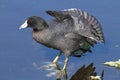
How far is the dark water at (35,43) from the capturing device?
4.80 metres

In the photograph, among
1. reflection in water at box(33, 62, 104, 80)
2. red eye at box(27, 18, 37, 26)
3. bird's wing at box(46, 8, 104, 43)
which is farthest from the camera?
bird's wing at box(46, 8, 104, 43)

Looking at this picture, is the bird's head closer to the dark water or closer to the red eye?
the red eye

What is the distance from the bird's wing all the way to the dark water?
0.18 meters

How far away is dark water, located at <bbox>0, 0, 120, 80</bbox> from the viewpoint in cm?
480

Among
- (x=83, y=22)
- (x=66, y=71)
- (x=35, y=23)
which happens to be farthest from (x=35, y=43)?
(x=66, y=71)

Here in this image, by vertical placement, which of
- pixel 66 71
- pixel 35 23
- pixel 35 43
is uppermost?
pixel 35 23

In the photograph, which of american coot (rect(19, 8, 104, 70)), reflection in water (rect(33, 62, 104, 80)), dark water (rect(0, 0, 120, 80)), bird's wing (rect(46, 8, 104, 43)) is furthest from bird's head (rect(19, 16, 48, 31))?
reflection in water (rect(33, 62, 104, 80))

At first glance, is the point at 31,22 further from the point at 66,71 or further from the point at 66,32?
the point at 66,71

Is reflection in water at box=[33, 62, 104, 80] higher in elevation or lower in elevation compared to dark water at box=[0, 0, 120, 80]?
lower

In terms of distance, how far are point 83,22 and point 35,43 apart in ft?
1.85

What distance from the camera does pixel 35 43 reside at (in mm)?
5418

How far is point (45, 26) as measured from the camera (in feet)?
16.9

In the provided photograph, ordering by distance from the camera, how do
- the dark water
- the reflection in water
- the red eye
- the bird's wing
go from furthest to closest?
the bird's wing < the red eye < the dark water < the reflection in water

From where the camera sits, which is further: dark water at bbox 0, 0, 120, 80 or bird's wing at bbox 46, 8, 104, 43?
bird's wing at bbox 46, 8, 104, 43
